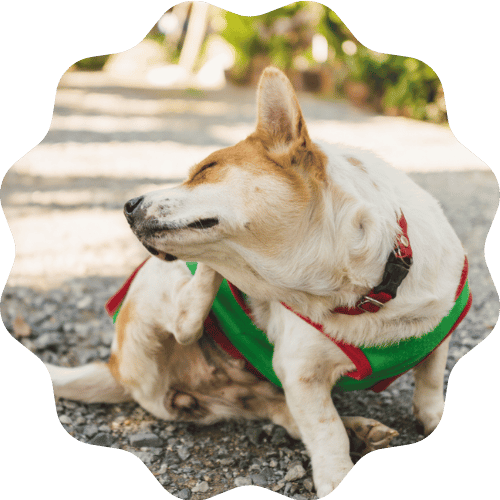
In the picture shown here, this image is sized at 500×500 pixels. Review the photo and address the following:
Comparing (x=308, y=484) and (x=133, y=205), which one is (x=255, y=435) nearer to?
(x=308, y=484)

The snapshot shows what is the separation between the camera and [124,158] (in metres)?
2.48

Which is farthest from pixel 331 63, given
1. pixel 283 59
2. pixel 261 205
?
pixel 261 205

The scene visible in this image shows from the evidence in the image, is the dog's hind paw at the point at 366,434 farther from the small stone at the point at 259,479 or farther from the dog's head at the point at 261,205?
the dog's head at the point at 261,205

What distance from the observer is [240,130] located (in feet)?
7.52

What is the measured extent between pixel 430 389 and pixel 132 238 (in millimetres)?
1549

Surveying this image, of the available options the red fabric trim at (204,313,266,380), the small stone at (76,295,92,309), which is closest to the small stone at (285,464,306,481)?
the red fabric trim at (204,313,266,380)

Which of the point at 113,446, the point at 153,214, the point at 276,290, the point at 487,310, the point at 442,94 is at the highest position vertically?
the point at 442,94

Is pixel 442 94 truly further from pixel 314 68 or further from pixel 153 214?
pixel 153 214

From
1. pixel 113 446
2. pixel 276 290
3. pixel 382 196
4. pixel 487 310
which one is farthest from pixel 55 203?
pixel 487 310

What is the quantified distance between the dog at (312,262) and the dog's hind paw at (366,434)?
2cm

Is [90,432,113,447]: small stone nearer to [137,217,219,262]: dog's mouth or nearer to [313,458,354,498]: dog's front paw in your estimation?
[313,458,354,498]: dog's front paw

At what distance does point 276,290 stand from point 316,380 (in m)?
0.34

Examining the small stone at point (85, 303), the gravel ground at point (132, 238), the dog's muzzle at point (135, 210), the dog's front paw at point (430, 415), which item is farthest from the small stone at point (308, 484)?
the small stone at point (85, 303)

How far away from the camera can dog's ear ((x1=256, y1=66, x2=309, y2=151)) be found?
128cm
